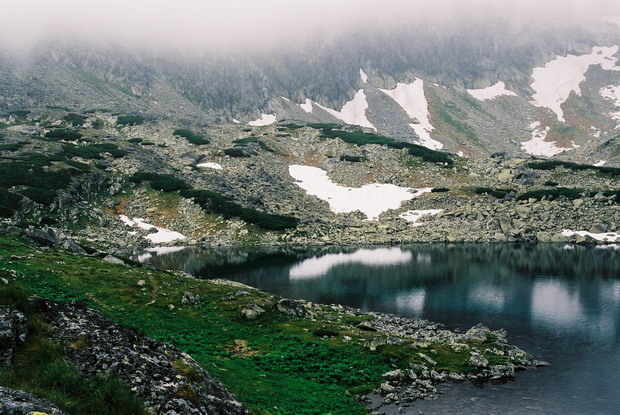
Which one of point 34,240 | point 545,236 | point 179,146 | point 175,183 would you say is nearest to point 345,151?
point 179,146

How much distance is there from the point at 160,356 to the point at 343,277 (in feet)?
219

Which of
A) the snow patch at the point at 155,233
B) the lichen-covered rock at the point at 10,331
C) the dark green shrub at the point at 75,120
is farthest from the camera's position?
the dark green shrub at the point at 75,120

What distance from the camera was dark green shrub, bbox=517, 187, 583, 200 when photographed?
140938 millimetres

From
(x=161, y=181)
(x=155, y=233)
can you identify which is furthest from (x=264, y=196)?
(x=155, y=233)

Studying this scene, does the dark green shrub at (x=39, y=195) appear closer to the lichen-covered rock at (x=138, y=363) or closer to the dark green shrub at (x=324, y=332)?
the dark green shrub at (x=324, y=332)

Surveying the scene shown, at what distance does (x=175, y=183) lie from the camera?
14262 centimetres

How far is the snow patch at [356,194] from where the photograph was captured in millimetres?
155250

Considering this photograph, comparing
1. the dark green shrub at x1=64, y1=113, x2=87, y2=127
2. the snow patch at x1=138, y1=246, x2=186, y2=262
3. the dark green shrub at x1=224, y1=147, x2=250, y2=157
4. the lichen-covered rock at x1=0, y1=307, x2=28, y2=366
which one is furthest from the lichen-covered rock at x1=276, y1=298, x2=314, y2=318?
the dark green shrub at x1=64, y1=113, x2=87, y2=127

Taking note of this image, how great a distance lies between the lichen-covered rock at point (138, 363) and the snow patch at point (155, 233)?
10680 cm

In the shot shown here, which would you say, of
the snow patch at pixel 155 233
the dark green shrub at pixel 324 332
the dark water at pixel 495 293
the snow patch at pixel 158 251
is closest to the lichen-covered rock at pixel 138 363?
the dark water at pixel 495 293

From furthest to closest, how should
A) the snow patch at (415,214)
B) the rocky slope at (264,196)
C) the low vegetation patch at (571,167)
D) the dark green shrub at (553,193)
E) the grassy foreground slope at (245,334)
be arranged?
the low vegetation patch at (571,167), the snow patch at (415,214), the dark green shrub at (553,193), the rocky slope at (264,196), the grassy foreground slope at (245,334)

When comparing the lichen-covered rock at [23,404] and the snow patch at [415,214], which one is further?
the snow patch at [415,214]

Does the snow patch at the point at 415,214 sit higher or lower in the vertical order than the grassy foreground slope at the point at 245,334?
higher

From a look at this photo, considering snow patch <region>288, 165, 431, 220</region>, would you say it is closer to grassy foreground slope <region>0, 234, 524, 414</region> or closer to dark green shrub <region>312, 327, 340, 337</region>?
grassy foreground slope <region>0, 234, 524, 414</region>
